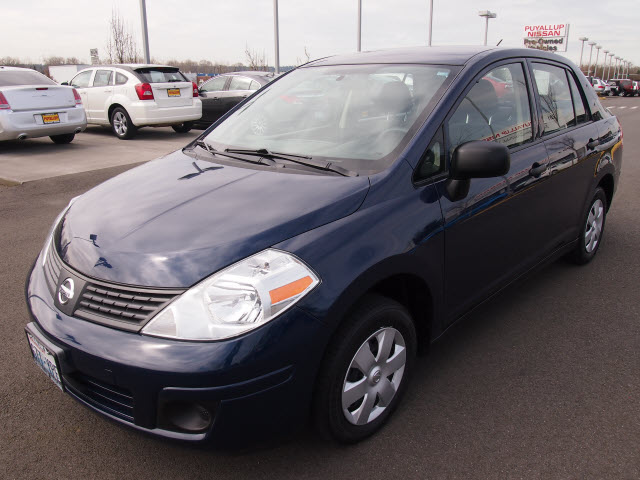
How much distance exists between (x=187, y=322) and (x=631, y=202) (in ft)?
21.1

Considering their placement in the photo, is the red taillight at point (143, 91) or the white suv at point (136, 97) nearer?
the red taillight at point (143, 91)

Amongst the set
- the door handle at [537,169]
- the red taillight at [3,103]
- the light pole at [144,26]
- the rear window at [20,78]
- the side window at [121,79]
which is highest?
the light pole at [144,26]

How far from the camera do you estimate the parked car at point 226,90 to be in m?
13.1

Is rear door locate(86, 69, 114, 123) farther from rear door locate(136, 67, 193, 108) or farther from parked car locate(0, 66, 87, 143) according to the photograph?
parked car locate(0, 66, 87, 143)

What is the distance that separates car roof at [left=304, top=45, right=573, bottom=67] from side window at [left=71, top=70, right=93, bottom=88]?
10755mm

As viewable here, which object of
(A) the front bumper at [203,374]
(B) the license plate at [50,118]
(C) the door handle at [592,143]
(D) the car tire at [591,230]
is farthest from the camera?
(B) the license plate at [50,118]

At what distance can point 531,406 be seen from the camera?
8.47 ft

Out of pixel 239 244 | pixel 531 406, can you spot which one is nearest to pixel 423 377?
pixel 531 406

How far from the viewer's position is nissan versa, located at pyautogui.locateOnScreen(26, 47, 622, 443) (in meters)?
1.85

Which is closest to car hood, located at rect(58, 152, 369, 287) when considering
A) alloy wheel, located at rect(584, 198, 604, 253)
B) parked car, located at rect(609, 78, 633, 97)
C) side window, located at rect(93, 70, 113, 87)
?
alloy wheel, located at rect(584, 198, 604, 253)

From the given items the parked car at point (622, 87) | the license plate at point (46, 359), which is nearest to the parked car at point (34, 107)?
the license plate at point (46, 359)

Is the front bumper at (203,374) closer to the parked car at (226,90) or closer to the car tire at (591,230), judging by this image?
the car tire at (591,230)

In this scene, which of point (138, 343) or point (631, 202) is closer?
point (138, 343)

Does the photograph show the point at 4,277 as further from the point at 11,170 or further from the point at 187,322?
the point at 11,170
